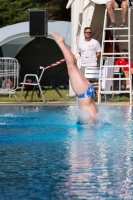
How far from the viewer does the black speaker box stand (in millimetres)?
16125

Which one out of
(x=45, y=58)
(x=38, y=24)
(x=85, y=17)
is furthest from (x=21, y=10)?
(x=85, y=17)

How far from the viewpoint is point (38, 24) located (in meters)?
16.2

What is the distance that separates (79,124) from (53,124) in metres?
0.43

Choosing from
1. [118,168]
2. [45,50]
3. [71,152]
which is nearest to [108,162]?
[118,168]

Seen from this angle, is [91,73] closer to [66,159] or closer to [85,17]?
[85,17]

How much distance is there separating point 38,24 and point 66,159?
1109cm

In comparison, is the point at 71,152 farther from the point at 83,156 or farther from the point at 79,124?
the point at 79,124

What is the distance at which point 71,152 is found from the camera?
5.92 m

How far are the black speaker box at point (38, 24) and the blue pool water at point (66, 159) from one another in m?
6.86

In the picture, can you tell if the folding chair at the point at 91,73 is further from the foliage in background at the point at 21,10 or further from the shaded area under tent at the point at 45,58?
the foliage in background at the point at 21,10

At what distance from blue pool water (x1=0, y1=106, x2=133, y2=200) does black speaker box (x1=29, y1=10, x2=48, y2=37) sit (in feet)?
22.5

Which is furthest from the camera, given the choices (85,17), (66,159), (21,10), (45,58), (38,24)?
(21,10)

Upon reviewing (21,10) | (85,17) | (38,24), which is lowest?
(38,24)

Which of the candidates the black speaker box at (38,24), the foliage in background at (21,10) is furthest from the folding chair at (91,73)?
the foliage in background at (21,10)
